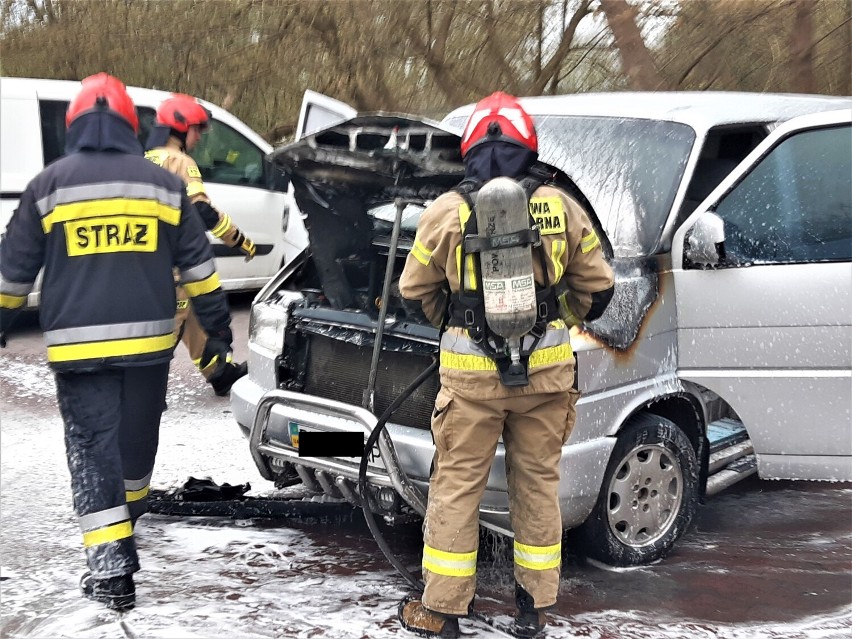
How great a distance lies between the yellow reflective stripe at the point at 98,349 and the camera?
3.55 m

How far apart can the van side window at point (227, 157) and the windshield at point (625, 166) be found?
4.56 m

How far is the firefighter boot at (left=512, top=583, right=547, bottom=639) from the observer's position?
3.38m

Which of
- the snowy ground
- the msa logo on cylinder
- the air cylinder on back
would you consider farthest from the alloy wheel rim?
the msa logo on cylinder


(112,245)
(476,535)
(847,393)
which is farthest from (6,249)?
(847,393)

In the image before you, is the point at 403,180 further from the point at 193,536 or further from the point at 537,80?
the point at 537,80

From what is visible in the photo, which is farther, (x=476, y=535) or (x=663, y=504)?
(x=663, y=504)

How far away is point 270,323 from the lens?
4.21 m

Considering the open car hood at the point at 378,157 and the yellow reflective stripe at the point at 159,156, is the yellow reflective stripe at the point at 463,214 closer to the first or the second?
the open car hood at the point at 378,157

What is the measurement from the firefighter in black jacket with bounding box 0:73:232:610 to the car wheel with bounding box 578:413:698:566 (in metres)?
1.69

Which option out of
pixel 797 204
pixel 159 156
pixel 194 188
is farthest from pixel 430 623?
pixel 159 156

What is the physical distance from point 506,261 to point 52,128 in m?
5.58

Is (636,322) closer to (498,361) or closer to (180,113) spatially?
(498,361)

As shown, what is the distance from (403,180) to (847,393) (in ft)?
6.30

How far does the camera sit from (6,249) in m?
3.56
